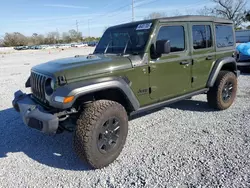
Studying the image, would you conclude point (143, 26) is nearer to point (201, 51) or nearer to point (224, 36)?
point (201, 51)

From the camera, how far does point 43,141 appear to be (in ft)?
13.0

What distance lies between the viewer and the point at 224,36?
498cm

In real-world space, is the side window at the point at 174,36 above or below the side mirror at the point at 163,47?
above

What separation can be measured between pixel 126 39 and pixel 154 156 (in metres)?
1.99

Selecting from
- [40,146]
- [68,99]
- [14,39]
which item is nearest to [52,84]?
[68,99]

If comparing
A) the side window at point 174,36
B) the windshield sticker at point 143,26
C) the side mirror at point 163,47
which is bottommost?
the side mirror at point 163,47

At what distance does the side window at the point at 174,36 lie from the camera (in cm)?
375

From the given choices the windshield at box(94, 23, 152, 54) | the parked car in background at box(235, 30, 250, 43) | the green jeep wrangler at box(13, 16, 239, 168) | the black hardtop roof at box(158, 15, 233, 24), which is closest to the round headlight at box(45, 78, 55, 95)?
the green jeep wrangler at box(13, 16, 239, 168)

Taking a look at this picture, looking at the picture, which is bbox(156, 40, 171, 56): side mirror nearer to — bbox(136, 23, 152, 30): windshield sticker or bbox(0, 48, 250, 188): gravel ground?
bbox(136, 23, 152, 30): windshield sticker

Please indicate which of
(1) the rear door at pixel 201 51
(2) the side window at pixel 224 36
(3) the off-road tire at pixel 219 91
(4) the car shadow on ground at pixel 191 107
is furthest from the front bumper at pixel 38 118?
(2) the side window at pixel 224 36

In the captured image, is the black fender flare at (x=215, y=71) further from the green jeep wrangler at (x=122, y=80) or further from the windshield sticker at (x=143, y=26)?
the windshield sticker at (x=143, y=26)

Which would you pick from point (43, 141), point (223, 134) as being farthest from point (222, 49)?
point (43, 141)

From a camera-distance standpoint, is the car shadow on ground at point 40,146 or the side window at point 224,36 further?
the side window at point 224,36

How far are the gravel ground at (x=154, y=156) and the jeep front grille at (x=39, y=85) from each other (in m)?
0.89
